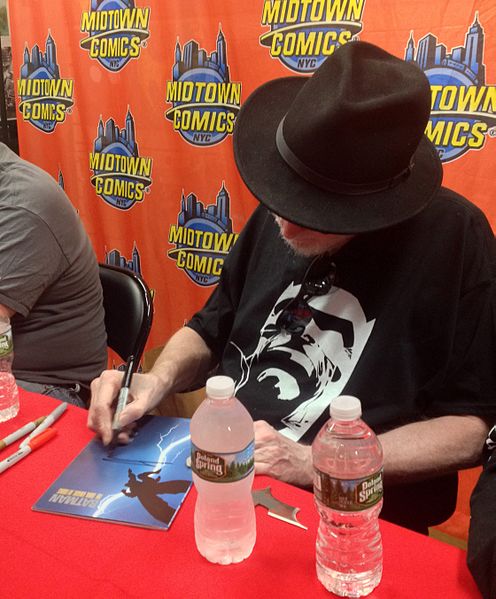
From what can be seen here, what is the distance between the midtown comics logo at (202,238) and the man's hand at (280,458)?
1512mm

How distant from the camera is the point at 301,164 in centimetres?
106

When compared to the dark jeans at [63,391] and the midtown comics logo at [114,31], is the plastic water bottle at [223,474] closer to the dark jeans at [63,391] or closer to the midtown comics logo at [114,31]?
the dark jeans at [63,391]

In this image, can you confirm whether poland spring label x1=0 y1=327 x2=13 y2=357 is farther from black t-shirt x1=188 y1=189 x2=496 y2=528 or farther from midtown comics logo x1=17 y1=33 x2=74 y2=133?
midtown comics logo x1=17 y1=33 x2=74 y2=133

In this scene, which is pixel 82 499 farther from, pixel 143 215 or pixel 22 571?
pixel 143 215

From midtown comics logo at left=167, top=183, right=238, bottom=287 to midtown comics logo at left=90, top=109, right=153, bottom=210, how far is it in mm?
246

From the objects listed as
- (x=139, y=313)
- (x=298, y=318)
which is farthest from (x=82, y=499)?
(x=139, y=313)

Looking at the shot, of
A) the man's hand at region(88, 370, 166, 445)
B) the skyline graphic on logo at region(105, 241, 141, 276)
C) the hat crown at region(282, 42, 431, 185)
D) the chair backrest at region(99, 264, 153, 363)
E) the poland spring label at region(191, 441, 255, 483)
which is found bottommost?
the skyline graphic on logo at region(105, 241, 141, 276)

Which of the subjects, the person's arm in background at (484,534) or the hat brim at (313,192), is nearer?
the person's arm in background at (484,534)

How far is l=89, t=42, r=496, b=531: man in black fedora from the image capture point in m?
1.03

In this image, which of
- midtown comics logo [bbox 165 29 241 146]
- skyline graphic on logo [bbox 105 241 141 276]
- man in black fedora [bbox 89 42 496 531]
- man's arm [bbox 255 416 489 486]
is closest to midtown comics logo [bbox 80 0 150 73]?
midtown comics logo [bbox 165 29 241 146]

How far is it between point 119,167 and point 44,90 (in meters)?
0.58

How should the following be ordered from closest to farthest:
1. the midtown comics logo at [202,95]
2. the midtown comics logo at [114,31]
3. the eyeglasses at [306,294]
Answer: the eyeglasses at [306,294], the midtown comics logo at [202,95], the midtown comics logo at [114,31]

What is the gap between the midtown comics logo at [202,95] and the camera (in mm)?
2330

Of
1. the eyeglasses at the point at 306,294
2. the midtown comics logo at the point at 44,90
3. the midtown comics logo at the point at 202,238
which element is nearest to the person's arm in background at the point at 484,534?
the eyeglasses at the point at 306,294
